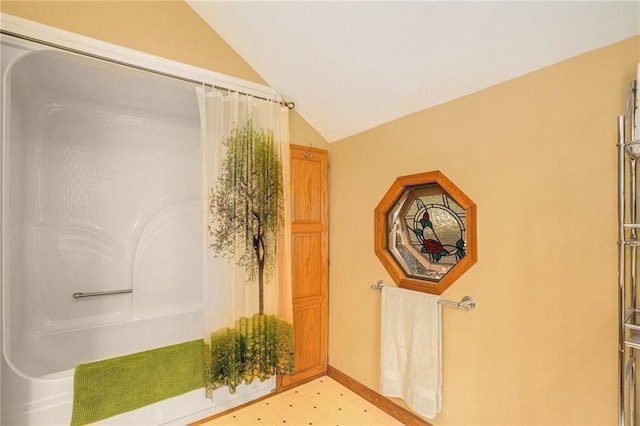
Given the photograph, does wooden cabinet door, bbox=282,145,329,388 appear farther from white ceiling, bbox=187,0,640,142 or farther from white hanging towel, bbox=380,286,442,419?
white hanging towel, bbox=380,286,442,419

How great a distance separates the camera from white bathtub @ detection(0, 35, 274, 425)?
1.63 meters

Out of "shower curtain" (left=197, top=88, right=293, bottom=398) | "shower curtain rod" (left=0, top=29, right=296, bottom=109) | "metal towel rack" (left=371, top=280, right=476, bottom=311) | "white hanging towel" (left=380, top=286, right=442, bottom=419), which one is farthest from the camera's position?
"shower curtain" (left=197, top=88, right=293, bottom=398)

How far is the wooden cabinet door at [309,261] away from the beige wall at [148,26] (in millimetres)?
786

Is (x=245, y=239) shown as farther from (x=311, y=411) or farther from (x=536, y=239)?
(x=536, y=239)

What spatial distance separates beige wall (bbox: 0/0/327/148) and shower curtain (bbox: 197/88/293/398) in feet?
0.88

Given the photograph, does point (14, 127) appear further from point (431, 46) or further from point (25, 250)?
point (431, 46)

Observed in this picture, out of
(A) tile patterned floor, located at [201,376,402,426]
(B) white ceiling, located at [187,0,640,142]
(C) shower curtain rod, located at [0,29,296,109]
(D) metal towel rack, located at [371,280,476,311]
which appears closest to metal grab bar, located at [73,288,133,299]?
(A) tile patterned floor, located at [201,376,402,426]

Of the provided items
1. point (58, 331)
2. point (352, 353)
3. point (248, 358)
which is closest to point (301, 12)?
point (248, 358)

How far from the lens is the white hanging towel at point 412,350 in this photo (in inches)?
67.9

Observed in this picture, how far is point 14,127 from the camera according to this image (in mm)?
1887

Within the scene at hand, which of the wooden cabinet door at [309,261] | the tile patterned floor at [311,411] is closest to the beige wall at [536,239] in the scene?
the tile patterned floor at [311,411]

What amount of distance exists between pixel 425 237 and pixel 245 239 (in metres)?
1.23

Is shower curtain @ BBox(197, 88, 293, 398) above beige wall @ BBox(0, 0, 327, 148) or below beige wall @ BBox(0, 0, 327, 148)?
below

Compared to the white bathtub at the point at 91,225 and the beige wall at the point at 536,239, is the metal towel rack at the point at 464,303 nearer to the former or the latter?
the beige wall at the point at 536,239
